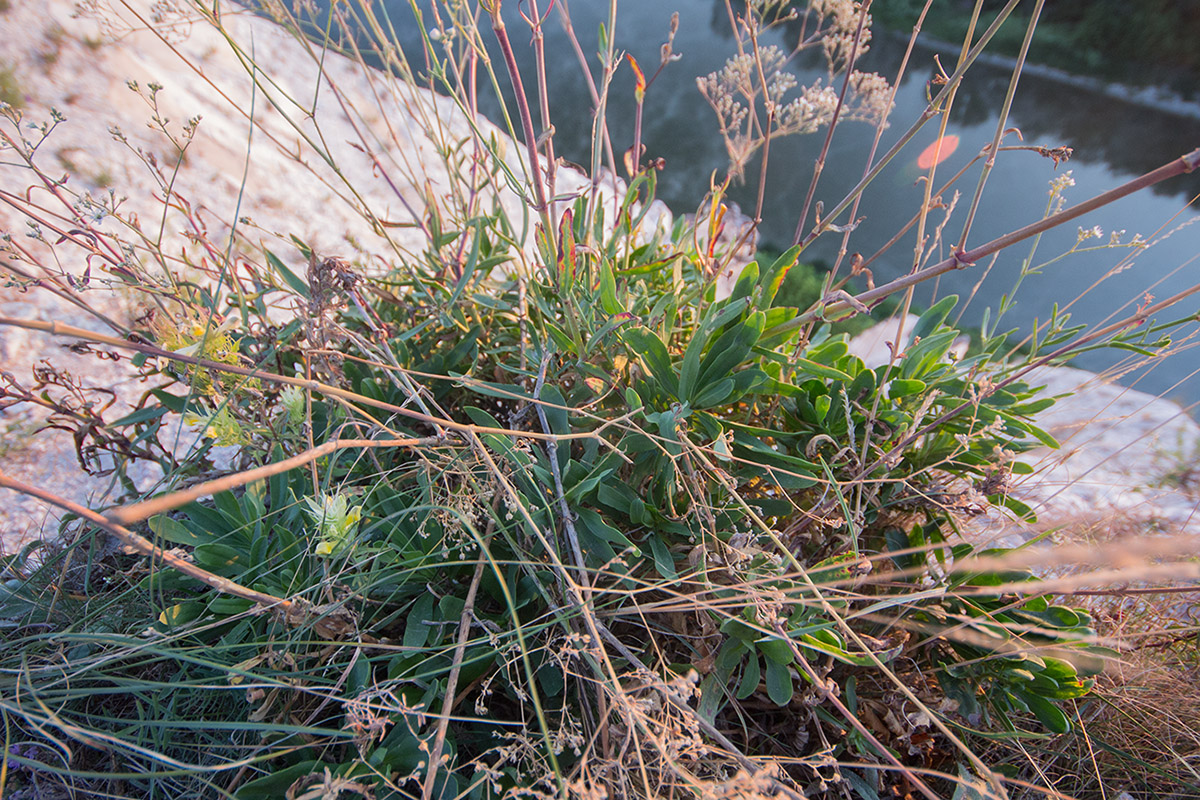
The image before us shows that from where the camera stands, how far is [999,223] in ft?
11.7

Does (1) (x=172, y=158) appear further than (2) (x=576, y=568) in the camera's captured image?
Yes

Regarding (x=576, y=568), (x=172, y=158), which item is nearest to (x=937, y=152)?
(x=576, y=568)

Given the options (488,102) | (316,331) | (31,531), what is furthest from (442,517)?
(488,102)

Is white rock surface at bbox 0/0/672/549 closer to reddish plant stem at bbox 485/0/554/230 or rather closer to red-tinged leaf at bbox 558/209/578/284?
red-tinged leaf at bbox 558/209/578/284

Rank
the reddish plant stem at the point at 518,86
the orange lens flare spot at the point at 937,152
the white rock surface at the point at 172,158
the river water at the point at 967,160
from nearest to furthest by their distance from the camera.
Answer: the reddish plant stem at the point at 518,86 → the orange lens flare spot at the point at 937,152 → the white rock surface at the point at 172,158 → the river water at the point at 967,160

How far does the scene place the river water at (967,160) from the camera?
10.9 ft

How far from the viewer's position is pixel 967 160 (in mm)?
3812

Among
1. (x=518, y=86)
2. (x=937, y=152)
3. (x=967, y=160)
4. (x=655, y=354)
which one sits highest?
(x=967, y=160)

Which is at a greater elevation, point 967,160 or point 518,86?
point 967,160

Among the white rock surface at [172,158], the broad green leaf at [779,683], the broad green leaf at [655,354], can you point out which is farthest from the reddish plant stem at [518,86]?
the white rock surface at [172,158]

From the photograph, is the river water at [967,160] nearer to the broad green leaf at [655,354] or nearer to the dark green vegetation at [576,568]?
the dark green vegetation at [576,568]

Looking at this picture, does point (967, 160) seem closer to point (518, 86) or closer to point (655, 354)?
point (655, 354)

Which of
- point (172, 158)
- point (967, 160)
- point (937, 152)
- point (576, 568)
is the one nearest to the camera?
point (576, 568)

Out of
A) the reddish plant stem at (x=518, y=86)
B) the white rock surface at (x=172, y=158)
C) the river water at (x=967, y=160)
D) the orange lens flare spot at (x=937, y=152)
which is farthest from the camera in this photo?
the river water at (x=967, y=160)
